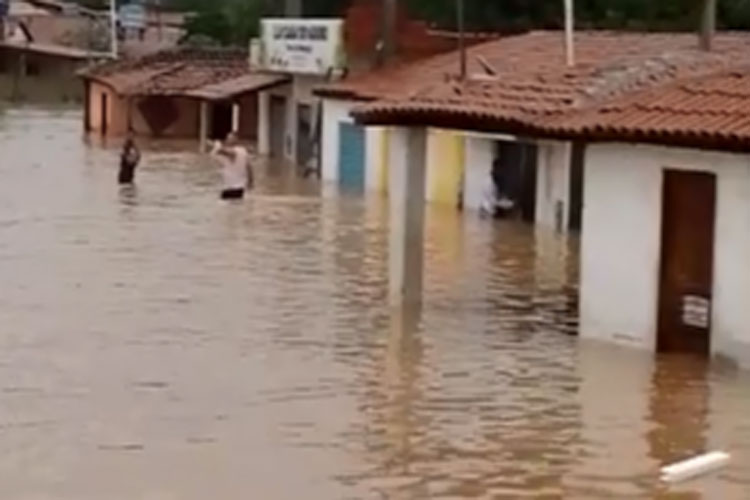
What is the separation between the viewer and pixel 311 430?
52.9 ft

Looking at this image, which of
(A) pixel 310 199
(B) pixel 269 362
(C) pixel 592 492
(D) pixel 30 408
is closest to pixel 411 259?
(B) pixel 269 362

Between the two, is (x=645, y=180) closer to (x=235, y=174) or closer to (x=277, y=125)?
(x=235, y=174)

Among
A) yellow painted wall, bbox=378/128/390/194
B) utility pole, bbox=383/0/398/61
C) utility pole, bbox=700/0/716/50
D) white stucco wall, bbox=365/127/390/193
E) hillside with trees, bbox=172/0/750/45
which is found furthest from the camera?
hillside with trees, bbox=172/0/750/45

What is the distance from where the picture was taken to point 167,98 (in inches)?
2520

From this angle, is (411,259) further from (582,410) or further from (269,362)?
(582,410)

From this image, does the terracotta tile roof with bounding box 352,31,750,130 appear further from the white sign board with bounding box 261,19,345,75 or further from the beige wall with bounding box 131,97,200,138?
the beige wall with bounding box 131,97,200,138

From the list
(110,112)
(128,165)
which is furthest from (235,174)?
(110,112)

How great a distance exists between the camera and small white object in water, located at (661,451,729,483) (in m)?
13.9

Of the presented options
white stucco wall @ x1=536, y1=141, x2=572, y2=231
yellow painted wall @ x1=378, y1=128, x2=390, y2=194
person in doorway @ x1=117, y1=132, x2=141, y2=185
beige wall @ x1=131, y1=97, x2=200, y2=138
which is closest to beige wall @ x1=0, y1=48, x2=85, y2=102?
beige wall @ x1=131, y1=97, x2=200, y2=138

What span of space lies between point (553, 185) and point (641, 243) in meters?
15.1

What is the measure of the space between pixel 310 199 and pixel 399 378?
70.1 ft

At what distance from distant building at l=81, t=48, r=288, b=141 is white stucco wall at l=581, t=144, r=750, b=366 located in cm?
3948

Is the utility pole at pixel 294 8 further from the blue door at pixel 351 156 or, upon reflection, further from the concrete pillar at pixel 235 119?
the blue door at pixel 351 156

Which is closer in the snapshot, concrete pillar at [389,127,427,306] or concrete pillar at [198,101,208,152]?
concrete pillar at [389,127,427,306]
